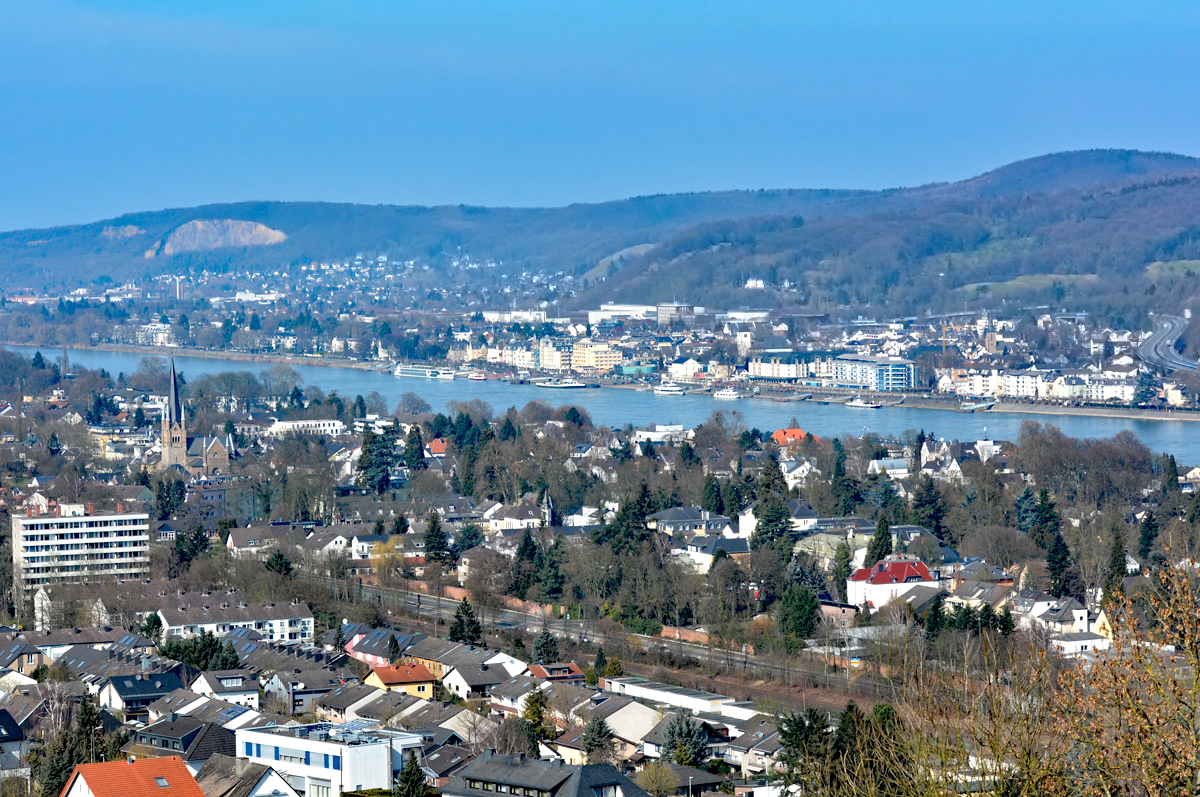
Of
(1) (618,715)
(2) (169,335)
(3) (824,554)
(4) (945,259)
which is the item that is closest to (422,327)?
(2) (169,335)

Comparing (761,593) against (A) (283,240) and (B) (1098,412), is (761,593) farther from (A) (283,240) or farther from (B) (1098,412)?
(A) (283,240)

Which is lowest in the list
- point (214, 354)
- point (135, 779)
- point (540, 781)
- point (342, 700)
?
point (214, 354)

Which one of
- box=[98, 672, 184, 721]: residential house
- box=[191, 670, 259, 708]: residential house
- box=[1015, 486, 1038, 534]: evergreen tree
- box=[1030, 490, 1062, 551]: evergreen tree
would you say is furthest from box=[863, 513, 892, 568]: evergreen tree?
box=[98, 672, 184, 721]: residential house

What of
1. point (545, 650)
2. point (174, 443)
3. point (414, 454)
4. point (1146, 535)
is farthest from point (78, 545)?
point (1146, 535)

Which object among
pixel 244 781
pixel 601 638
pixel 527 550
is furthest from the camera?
pixel 527 550

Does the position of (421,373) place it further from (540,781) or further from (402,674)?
(540,781)

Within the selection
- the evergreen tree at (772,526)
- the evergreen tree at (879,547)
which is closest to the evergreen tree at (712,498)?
the evergreen tree at (772,526)
